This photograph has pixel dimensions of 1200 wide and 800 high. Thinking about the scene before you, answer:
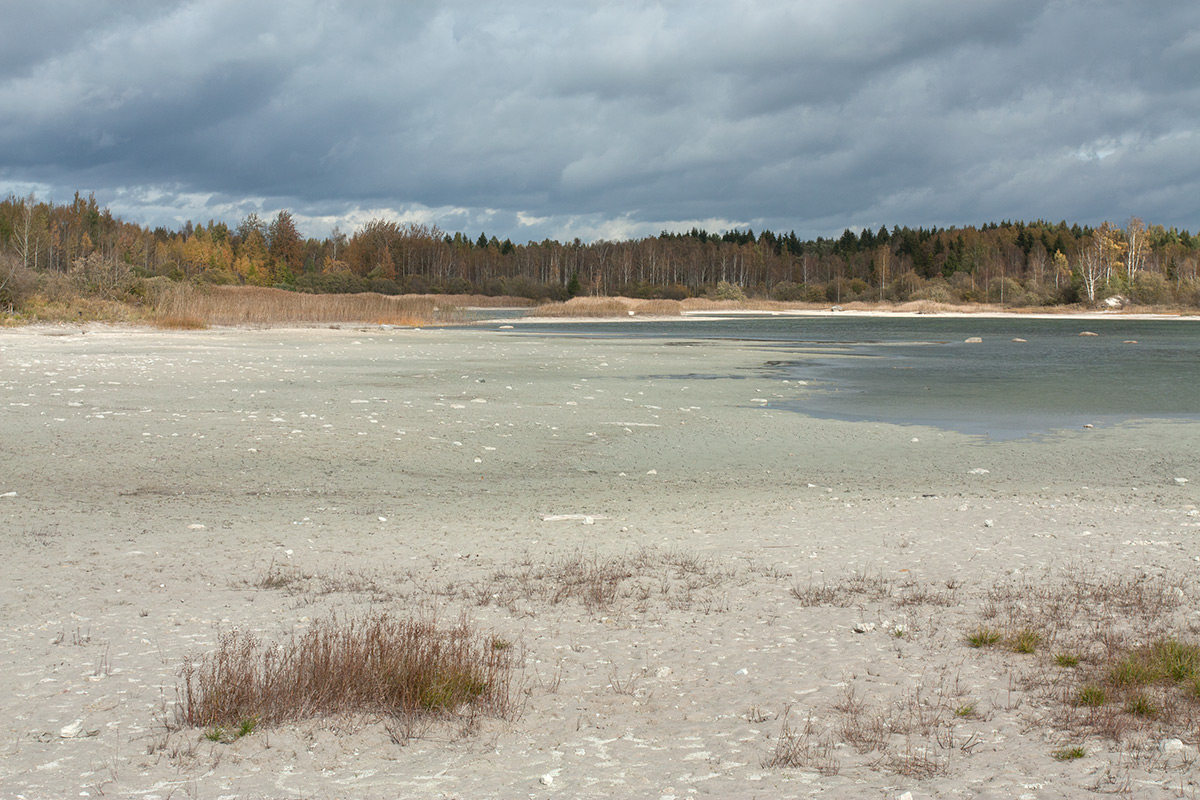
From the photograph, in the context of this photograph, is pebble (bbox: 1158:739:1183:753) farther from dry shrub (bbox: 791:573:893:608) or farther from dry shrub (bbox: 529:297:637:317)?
dry shrub (bbox: 529:297:637:317)

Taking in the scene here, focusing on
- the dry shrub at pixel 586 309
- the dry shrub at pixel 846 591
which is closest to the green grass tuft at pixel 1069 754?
the dry shrub at pixel 846 591

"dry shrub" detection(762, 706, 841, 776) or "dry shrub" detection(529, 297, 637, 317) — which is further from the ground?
"dry shrub" detection(529, 297, 637, 317)

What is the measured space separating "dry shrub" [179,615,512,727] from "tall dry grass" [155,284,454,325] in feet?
154

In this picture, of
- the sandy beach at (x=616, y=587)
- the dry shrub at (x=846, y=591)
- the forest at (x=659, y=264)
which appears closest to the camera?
the sandy beach at (x=616, y=587)

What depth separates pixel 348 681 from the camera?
5.42 metres

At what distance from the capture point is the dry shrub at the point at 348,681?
5.23 m

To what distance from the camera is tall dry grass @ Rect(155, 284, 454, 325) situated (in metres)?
52.0

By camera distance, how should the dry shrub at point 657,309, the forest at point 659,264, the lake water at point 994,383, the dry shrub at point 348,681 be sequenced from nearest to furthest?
the dry shrub at point 348,681
the lake water at point 994,383
the dry shrub at point 657,309
the forest at point 659,264

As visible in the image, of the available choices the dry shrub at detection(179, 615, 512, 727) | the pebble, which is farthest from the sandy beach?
the dry shrub at detection(179, 615, 512, 727)

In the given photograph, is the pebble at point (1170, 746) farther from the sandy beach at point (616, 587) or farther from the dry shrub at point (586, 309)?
the dry shrub at point (586, 309)

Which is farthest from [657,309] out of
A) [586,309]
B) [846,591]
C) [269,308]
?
[846,591]

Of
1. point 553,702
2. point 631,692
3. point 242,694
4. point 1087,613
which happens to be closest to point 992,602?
point 1087,613

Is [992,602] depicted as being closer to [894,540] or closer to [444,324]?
[894,540]

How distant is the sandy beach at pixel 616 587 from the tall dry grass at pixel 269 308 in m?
35.8
